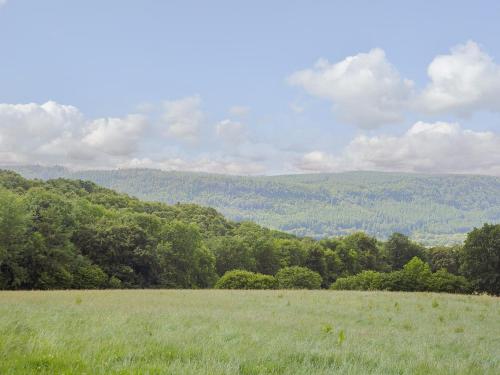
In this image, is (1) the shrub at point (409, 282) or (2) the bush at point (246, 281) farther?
(1) the shrub at point (409, 282)

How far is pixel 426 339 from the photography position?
1307cm

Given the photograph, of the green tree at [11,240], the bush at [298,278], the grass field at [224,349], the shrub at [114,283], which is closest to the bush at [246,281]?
the bush at [298,278]

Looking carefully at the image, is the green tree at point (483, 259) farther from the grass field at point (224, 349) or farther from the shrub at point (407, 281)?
the grass field at point (224, 349)

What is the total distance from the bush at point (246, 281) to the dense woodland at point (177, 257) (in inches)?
5.3

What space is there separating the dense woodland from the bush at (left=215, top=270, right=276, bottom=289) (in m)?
0.13

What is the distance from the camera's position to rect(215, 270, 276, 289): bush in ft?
189

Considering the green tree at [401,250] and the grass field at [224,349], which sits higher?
the grass field at [224,349]

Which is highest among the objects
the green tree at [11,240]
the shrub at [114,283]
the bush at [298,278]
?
the green tree at [11,240]

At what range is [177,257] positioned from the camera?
269 ft

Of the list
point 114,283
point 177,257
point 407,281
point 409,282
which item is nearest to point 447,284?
point 409,282

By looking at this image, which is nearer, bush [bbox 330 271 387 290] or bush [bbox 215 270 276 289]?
bush [bbox 215 270 276 289]

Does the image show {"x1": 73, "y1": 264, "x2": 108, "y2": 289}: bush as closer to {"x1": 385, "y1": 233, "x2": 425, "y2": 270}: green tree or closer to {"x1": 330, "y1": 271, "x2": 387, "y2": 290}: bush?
{"x1": 330, "y1": 271, "x2": 387, "y2": 290}: bush

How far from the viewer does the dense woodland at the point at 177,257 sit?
180 feet

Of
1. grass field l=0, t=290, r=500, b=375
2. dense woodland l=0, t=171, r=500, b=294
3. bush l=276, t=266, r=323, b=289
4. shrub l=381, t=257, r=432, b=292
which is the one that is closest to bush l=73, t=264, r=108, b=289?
dense woodland l=0, t=171, r=500, b=294
